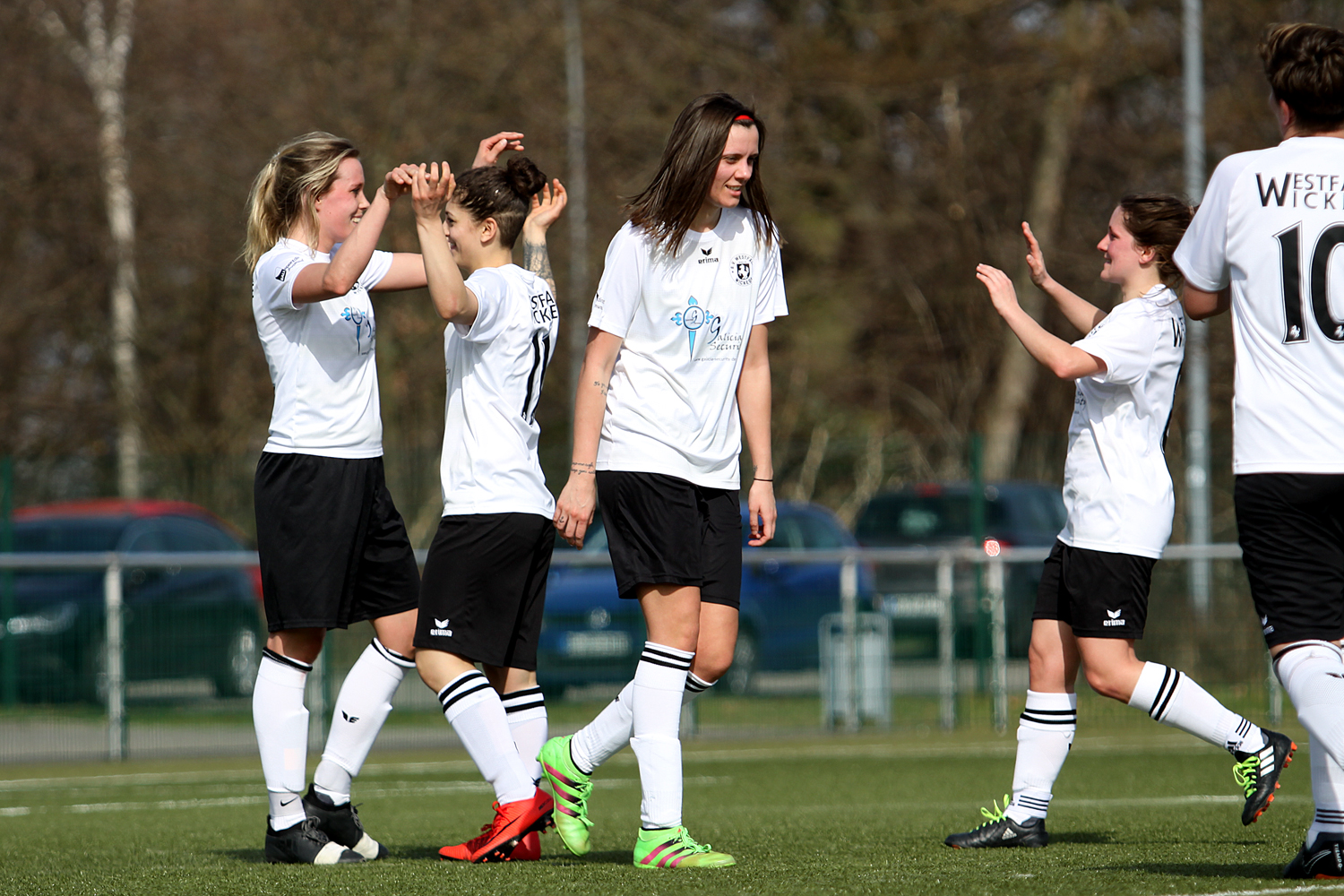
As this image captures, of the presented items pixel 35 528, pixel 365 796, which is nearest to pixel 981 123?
pixel 35 528

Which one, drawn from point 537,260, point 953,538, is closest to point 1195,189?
point 953,538

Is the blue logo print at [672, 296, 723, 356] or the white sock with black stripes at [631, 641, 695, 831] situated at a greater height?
the blue logo print at [672, 296, 723, 356]

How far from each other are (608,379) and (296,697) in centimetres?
151

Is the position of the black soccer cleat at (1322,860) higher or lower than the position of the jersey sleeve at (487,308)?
lower

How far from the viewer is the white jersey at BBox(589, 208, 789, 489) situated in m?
5.18

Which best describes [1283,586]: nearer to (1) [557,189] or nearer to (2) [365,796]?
(1) [557,189]

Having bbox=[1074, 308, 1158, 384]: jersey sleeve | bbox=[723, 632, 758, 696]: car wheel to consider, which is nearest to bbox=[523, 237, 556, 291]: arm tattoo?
bbox=[1074, 308, 1158, 384]: jersey sleeve

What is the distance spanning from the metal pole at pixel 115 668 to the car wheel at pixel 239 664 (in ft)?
2.15

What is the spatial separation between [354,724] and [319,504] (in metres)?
0.78

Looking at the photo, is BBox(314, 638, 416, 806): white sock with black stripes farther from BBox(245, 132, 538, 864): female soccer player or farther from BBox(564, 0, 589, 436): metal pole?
BBox(564, 0, 589, 436): metal pole

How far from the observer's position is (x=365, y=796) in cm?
890

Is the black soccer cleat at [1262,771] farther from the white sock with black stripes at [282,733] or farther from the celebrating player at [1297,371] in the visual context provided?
the white sock with black stripes at [282,733]

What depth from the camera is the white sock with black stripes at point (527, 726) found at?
219 inches

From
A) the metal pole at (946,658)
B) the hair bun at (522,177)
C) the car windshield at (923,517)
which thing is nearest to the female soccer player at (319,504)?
the hair bun at (522,177)
